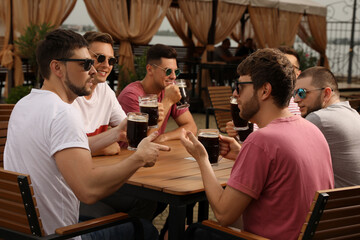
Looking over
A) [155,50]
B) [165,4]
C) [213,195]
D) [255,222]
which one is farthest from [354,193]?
[165,4]

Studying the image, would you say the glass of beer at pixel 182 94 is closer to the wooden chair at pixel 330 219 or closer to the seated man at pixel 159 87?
the seated man at pixel 159 87

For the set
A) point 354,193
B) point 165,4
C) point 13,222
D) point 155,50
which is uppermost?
point 165,4

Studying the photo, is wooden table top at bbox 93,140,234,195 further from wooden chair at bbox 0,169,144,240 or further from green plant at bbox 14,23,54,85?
green plant at bbox 14,23,54,85

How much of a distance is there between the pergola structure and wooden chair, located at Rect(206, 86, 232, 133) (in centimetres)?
397

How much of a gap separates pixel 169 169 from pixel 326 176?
3.01ft

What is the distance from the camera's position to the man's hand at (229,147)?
278 centimetres

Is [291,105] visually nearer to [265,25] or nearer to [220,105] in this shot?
[220,105]

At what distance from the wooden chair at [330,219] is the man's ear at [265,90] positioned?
497 millimetres

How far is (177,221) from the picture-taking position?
2281 millimetres

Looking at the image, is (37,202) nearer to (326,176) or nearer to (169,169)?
(169,169)

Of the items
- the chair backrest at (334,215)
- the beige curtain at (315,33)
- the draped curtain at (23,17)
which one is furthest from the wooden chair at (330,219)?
the beige curtain at (315,33)

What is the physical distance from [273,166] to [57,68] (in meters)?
1.04

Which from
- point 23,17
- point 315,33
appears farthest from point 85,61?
point 315,33

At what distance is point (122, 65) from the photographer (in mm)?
10344
